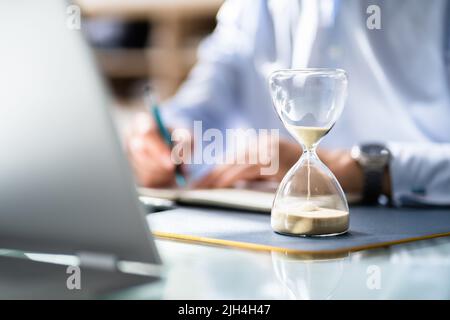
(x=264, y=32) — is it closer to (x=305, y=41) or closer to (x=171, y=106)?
(x=305, y=41)

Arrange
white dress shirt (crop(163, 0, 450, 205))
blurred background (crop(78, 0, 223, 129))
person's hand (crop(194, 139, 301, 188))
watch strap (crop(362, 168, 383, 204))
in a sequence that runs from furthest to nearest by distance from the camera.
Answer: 1. blurred background (crop(78, 0, 223, 129))
2. white dress shirt (crop(163, 0, 450, 205))
3. person's hand (crop(194, 139, 301, 188))
4. watch strap (crop(362, 168, 383, 204))

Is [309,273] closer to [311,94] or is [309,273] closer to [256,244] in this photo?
[256,244]

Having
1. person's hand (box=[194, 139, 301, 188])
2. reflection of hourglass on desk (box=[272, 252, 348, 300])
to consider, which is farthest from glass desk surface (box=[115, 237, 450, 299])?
person's hand (box=[194, 139, 301, 188])

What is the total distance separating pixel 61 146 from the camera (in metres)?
A: 0.55

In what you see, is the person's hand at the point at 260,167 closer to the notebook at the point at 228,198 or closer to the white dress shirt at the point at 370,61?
the notebook at the point at 228,198

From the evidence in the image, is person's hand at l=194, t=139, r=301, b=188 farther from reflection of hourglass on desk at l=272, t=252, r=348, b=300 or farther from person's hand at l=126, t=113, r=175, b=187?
reflection of hourglass on desk at l=272, t=252, r=348, b=300

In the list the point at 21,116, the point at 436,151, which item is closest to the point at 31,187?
the point at 21,116

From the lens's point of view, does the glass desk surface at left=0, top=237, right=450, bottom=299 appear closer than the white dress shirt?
Yes

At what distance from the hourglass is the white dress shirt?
0.44 m

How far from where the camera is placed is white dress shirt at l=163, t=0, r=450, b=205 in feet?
4.55

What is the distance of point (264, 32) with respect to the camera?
161cm

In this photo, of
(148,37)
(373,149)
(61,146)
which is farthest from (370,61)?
(148,37)

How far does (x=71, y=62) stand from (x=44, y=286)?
205 millimetres

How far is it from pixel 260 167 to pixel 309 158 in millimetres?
387
